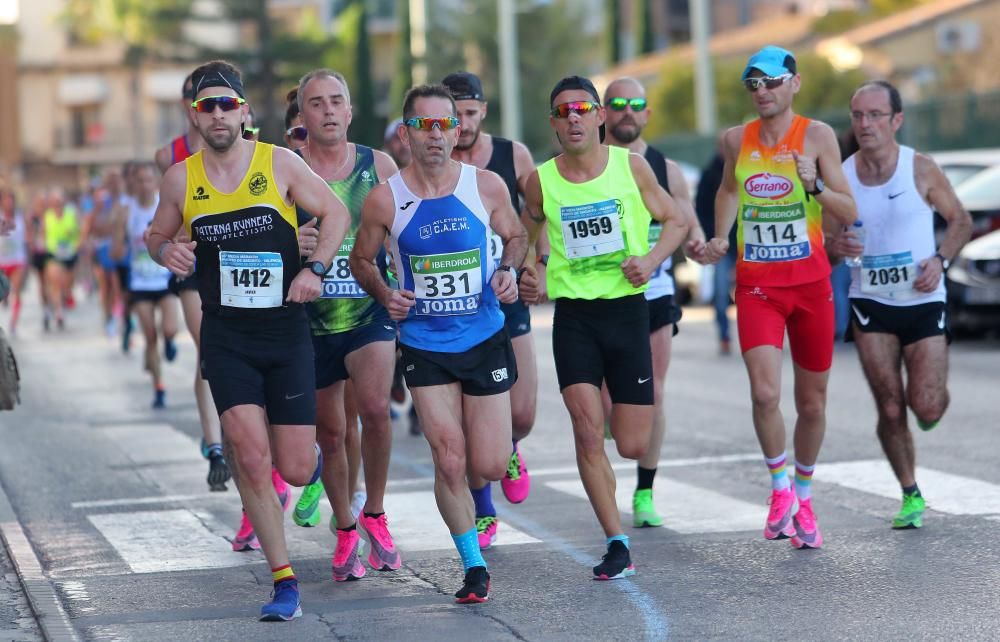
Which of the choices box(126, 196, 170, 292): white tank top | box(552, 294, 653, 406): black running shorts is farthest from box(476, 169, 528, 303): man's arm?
box(126, 196, 170, 292): white tank top

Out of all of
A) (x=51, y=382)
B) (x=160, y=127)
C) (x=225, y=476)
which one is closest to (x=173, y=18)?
(x=160, y=127)

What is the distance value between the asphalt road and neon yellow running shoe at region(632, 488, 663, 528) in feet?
0.32

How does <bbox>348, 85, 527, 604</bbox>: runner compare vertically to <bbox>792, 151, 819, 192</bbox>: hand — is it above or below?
below

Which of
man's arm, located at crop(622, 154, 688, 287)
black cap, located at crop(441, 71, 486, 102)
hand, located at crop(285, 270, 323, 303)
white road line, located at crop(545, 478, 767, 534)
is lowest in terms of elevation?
white road line, located at crop(545, 478, 767, 534)

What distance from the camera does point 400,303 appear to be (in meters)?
7.54

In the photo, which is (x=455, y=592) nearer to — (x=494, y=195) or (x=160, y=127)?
(x=494, y=195)

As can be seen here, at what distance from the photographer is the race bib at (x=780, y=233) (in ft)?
28.4

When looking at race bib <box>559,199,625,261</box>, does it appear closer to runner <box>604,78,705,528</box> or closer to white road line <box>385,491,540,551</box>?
runner <box>604,78,705,528</box>

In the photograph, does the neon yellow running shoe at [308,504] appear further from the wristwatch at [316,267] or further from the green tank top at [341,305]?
the wristwatch at [316,267]

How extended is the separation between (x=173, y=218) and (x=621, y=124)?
2892 mm

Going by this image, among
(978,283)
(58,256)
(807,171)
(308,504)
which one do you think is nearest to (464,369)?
(308,504)

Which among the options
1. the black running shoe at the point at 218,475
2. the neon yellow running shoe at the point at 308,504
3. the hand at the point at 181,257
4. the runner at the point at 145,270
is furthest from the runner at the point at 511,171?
the runner at the point at 145,270

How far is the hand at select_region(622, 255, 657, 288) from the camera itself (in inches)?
315

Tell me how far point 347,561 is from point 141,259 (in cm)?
810
